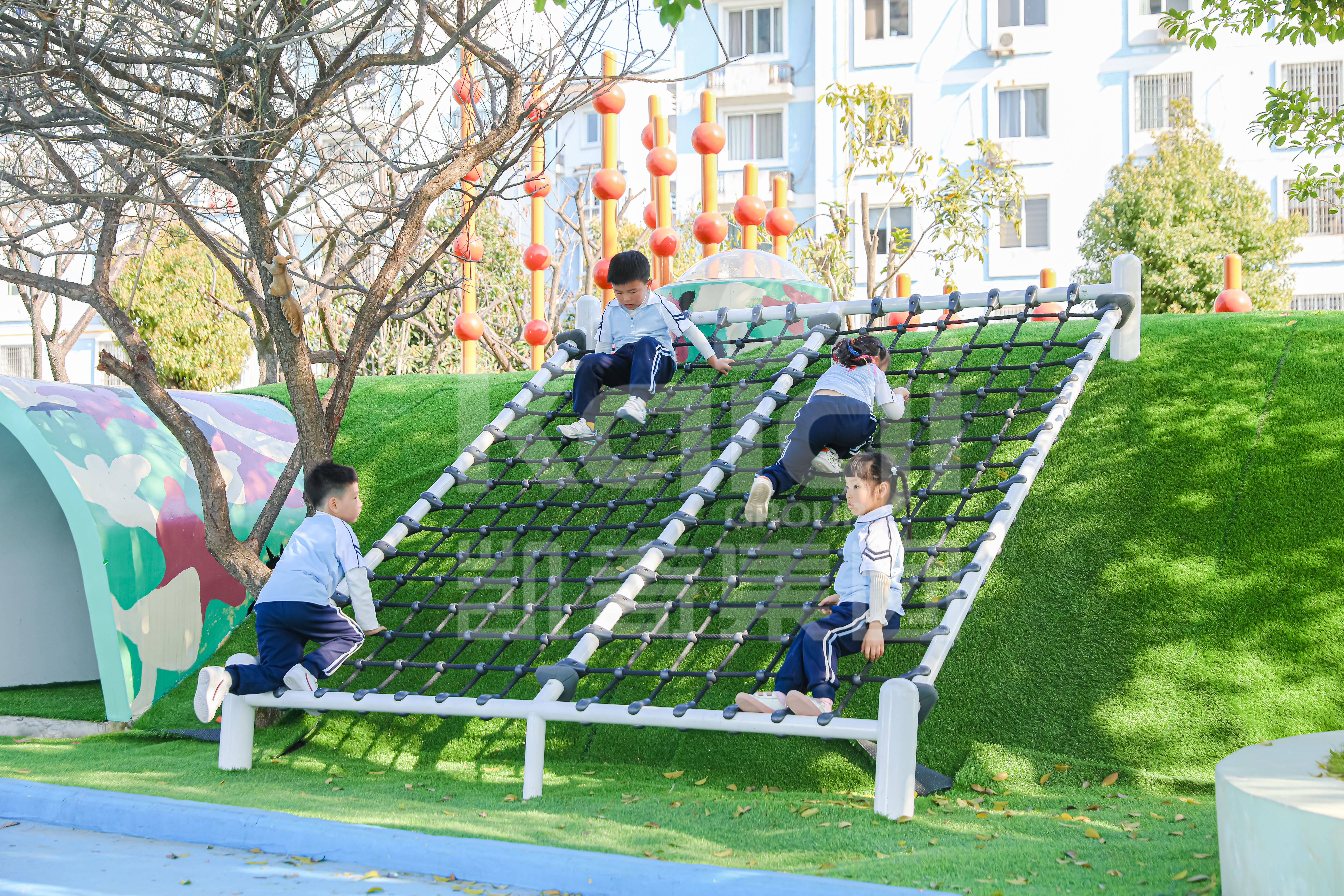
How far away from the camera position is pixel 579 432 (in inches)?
254

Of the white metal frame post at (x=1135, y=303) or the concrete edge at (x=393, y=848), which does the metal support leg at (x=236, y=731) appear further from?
the white metal frame post at (x=1135, y=303)

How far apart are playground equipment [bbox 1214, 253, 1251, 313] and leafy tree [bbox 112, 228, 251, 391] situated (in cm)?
1270

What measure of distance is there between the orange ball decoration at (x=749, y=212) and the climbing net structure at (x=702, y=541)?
3.72 m

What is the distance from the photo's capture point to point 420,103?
5.91 m

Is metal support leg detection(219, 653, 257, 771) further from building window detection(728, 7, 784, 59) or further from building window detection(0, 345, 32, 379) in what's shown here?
building window detection(0, 345, 32, 379)

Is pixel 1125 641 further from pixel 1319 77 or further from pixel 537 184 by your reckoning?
pixel 1319 77

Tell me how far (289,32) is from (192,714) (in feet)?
12.2

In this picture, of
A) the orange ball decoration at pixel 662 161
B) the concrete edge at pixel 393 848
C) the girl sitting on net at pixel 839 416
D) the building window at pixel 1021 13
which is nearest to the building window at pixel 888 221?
the building window at pixel 1021 13

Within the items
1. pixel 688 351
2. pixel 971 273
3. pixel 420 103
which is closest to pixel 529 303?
pixel 971 273

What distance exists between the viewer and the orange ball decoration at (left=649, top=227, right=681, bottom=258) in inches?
423

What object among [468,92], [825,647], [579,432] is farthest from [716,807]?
[468,92]

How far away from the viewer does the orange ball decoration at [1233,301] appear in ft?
32.1

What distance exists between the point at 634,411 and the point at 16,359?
86.9 feet

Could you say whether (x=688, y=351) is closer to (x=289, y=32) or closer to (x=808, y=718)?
(x=289, y=32)
